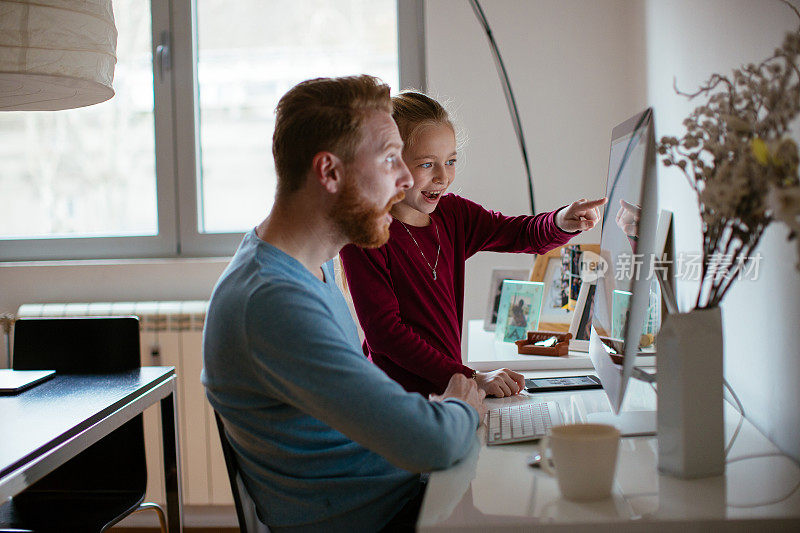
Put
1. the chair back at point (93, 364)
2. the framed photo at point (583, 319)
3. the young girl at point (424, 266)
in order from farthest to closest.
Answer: the chair back at point (93, 364), the framed photo at point (583, 319), the young girl at point (424, 266)

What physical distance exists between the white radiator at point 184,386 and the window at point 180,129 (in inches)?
12.0

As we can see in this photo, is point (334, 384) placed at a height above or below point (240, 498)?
above

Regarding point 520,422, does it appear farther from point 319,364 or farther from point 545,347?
point 545,347

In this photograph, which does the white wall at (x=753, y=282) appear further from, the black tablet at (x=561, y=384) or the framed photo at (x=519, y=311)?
the framed photo at (x=519, y=311)

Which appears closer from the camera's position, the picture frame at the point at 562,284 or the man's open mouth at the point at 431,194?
the man's open mouth at the point at 431,194

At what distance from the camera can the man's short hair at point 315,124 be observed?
46.2 inches

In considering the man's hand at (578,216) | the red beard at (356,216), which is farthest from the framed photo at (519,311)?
the red beard at (356,216)

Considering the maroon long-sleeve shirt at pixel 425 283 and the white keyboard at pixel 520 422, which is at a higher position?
the maroon long-sleeve shirt at pixel 425 283

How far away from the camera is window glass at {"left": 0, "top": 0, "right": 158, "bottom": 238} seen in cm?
296

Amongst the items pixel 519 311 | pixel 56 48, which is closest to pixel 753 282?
pixel 519 311

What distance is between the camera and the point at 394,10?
9.32ft

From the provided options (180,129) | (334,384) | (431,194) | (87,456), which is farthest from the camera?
(180,129)

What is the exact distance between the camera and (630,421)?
4.01 ft

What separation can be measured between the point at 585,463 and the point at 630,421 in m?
0.37
